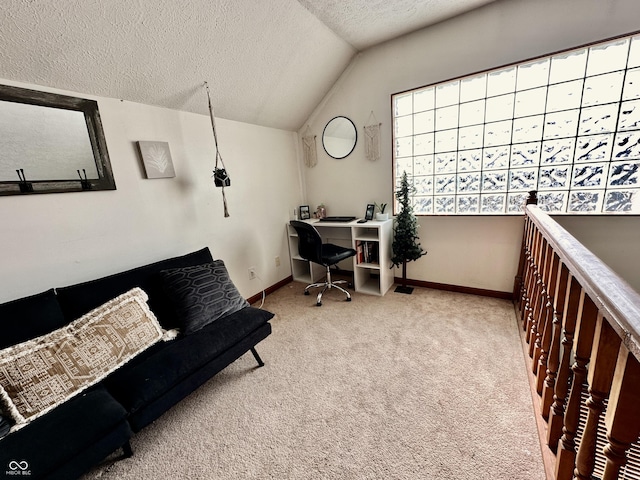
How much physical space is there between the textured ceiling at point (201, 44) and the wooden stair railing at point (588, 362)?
6.92ft

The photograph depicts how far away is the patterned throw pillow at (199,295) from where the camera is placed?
1.65 m

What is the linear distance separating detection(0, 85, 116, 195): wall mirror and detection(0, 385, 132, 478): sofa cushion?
118cm

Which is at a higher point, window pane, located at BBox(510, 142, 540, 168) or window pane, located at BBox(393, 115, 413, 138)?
window pane, located at BBox(393, 115, 413, 138)

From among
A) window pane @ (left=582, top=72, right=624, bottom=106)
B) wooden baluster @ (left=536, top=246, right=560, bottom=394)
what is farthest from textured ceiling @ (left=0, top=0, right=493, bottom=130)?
wooden baluster @ (left=536, top=246, right=560, bottom=394)

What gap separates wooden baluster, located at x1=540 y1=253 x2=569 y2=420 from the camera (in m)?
0.99

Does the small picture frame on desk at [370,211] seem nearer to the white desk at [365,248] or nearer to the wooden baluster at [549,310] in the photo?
the white desk at [365,248]

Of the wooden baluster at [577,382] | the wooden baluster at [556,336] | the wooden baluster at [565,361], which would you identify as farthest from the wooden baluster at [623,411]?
the wooden baluster at [556,336]

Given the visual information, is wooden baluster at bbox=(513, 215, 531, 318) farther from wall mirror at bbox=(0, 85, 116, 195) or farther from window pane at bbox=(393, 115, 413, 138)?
wall mirror at bbox=(0, 85, 116, 195)

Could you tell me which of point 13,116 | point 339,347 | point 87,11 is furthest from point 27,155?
point 339,347

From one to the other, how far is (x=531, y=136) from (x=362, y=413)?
2493mm

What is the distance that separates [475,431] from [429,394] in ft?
0.88

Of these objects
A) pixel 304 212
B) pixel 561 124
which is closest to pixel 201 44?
pixel 304 212

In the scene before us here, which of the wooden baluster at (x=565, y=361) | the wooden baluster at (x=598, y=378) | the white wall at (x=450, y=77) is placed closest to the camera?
the wooden baluster at (x=598, y=378)

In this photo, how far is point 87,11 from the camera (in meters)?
1.30
